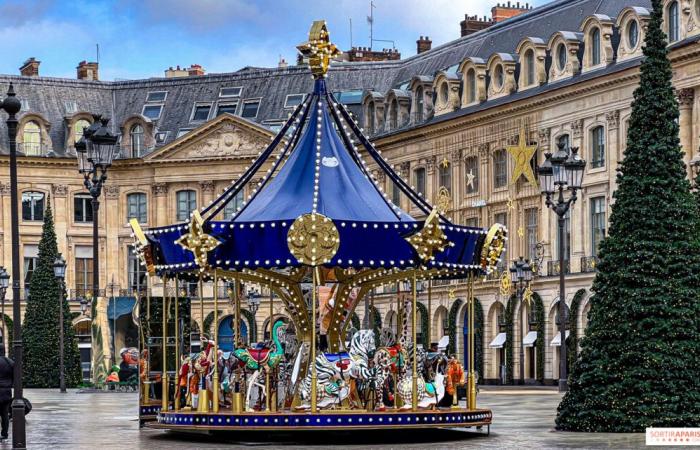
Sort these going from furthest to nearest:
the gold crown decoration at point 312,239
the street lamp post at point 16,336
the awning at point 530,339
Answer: the awning at point 530,339
the gold crown decoration at point 312,239
the street lamp post at point 16,336

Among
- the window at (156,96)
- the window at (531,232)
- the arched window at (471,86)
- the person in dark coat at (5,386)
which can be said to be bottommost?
the person in dark coat at (5,386)

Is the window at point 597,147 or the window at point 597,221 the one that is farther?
the window at point 597,147

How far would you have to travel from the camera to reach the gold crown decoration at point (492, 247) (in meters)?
34.0

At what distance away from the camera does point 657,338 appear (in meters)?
30.5

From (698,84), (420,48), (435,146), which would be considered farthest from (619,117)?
(420,48)

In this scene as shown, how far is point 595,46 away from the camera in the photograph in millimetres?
73750

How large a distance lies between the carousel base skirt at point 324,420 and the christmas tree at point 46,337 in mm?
43023

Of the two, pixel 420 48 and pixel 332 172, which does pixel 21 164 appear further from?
pixel 332 172

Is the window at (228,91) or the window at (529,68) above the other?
the window at (228,91)

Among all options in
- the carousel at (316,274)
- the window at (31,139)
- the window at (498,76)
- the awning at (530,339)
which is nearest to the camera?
the carousel at (316,274)

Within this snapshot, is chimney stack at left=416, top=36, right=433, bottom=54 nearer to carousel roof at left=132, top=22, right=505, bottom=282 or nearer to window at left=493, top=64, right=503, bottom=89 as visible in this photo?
window at left=493, top=64, right=503, bottom=89

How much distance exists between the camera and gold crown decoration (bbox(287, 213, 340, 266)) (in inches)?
1219

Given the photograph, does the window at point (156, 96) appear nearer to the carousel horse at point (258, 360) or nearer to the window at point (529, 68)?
the window at point (529, 68)

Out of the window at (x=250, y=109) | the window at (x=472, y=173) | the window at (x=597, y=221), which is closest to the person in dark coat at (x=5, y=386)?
the window at (x=597, y=221)
